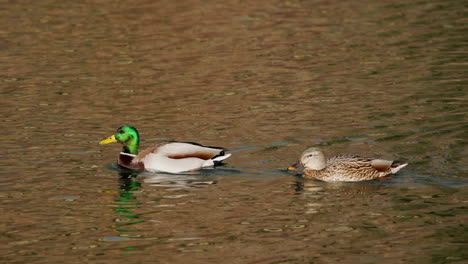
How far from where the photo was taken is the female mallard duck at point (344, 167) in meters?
15.8

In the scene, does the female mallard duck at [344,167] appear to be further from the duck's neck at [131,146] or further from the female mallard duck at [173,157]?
the duck's neck at [131,146]

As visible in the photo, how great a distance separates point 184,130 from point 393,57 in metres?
8.47

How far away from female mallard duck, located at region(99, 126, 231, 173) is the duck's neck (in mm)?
115

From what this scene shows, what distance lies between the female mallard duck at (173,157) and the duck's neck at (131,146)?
0.38 ft

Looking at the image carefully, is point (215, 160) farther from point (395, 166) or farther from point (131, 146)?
point (395, 166)

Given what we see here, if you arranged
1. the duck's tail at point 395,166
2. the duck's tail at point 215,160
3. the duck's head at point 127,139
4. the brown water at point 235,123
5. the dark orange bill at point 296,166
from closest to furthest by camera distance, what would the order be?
1. the brown water at point 235,123
2. the duck's tail at point 395,166
3. the dark orange bill at point 296,166
4. the duck's tail at point 215,160
5. the duck's head at point 127,139

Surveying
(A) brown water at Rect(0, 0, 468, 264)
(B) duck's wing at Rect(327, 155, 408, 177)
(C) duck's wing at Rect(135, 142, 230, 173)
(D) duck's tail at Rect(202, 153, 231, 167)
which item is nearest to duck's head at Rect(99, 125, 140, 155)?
(A) brown water at Rect(0, 0, 468, 264)

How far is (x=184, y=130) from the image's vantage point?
65.4 ft

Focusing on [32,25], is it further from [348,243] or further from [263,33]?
[348,243]

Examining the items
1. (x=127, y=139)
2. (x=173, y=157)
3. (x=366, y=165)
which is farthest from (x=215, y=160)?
(x=366, y=165)

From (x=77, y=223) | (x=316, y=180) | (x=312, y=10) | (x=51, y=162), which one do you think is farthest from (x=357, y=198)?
(x=312, y=10)

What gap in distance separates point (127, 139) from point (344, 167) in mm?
4367

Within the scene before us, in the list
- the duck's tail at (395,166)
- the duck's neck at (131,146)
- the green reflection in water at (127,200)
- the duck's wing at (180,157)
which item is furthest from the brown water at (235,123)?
the duck's neck at (131,146)

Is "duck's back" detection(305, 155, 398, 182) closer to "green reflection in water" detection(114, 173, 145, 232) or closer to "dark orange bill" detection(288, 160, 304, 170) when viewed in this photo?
"dark orange bill" detection(288, 160, 304, 170)
